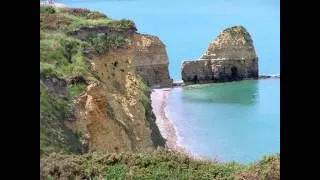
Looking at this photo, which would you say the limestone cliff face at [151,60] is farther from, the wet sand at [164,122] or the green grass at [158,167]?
the green grass at [158,167]

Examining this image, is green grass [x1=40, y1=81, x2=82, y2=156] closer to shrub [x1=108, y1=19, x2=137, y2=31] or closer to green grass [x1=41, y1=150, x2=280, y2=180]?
green grass [x1=41, y1=150, x2=280, y2=180]

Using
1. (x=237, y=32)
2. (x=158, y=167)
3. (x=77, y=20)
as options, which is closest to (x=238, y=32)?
(x=237, y=32)

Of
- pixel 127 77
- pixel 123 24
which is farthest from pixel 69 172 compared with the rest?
pixel 123 24

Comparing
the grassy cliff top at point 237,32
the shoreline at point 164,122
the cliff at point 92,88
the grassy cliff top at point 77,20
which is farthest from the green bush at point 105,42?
the grassy cliff top at point 237,32

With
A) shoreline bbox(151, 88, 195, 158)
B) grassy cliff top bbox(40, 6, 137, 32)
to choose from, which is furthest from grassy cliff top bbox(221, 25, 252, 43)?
grassy cliff top bbox(40, 6, 137, 32)
